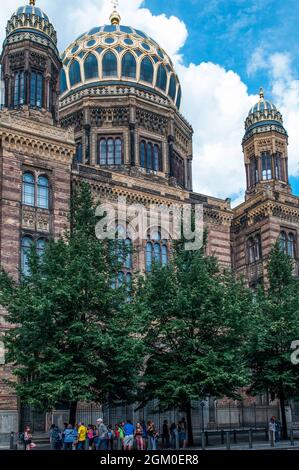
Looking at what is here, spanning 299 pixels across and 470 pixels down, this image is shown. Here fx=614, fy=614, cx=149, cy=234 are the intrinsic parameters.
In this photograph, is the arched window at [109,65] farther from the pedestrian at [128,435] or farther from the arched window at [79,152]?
the pedestrian at [128,435]

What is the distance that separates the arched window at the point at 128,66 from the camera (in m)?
49.9

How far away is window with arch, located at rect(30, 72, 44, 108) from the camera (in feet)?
125

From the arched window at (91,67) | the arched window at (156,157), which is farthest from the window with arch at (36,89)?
the arched window at (156,157)

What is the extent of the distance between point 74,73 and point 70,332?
31380 mm

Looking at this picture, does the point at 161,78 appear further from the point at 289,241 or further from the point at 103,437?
the point at 103,437

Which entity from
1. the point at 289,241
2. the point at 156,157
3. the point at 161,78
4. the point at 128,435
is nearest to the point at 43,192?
the point at 156,157

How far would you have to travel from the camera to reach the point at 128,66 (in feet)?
164

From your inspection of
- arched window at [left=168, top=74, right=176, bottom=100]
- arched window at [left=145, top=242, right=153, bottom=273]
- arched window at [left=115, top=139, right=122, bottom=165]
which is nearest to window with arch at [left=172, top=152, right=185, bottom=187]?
arched window at [left=115, top=139, right=122, bottom=165]

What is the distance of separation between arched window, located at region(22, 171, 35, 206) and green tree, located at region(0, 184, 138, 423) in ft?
26.2

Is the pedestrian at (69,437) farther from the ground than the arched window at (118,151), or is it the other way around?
the arched window at (118,151)

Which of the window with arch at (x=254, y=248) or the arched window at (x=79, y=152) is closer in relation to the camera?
the window with arch at (x=254, y=248)

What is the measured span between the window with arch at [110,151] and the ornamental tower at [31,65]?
29.7 ft

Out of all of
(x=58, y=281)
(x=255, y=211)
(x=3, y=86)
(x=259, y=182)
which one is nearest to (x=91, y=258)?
(x=58, y=281)
